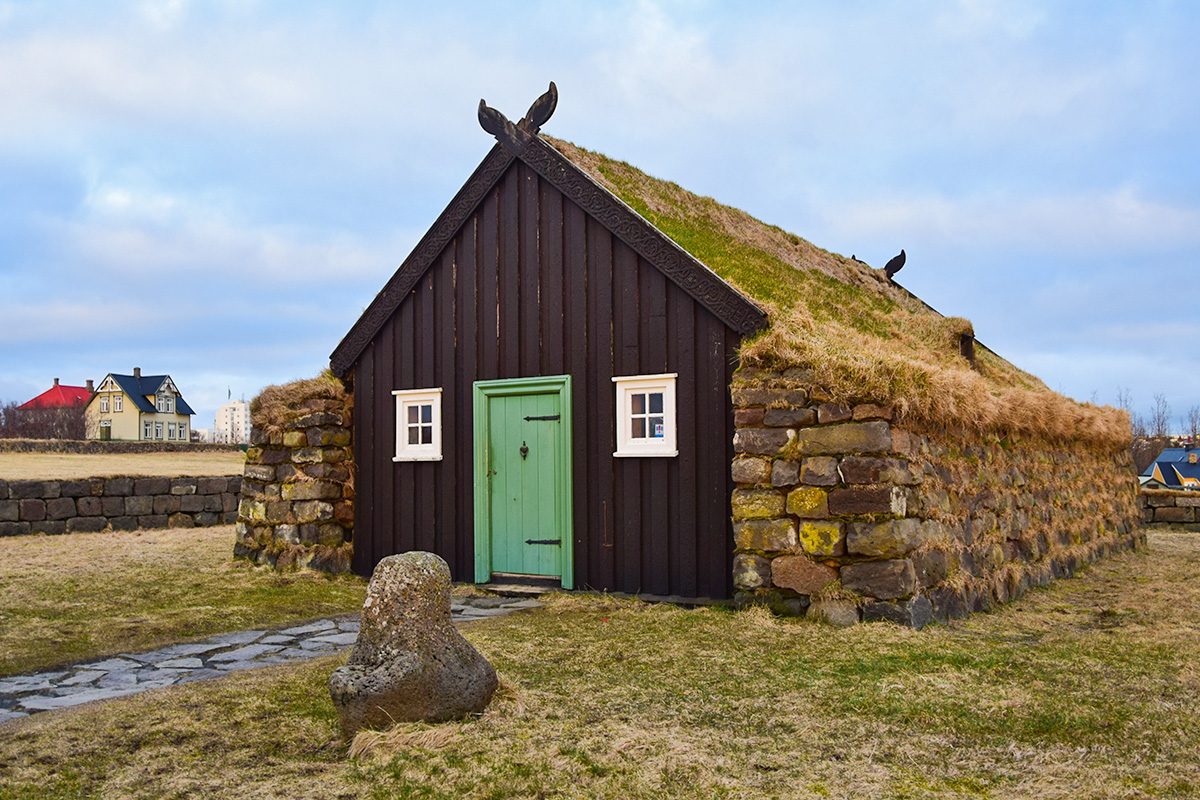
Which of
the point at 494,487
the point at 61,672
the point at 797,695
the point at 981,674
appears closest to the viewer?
the point at 797,695

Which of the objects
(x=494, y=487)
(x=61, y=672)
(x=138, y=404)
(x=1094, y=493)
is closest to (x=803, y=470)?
(x=494, y=487)

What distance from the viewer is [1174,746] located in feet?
15.4

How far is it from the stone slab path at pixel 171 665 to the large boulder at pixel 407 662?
6.71ft

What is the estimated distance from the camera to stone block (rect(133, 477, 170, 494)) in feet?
60.1

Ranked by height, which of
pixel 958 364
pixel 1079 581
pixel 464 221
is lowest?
pixel 1079 581

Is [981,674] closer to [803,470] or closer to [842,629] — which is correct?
[842,629]

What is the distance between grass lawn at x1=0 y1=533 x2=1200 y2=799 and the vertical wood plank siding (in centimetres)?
196

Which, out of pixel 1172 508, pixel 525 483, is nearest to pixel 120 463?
pixel 525 483

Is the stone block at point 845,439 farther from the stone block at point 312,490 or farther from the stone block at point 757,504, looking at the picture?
the stone block at point 312,490

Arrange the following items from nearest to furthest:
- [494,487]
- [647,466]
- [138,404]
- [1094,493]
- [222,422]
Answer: [647,466]
[494,487]
[1094,493]
[138,404]
[222,422]

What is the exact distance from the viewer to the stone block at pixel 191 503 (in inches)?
750

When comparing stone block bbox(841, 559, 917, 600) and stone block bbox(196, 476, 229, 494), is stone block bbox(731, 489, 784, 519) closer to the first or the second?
stone block bbox(841, 559, 917, 600)

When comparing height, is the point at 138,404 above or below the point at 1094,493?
above

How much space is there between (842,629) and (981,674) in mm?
1703
